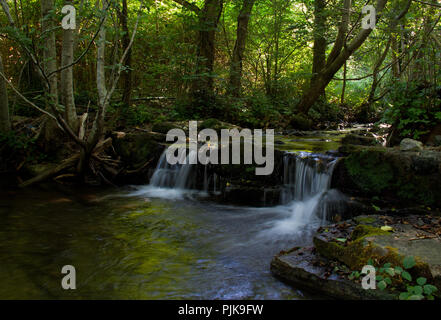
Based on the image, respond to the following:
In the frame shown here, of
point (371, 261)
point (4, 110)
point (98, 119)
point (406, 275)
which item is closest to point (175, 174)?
point (98, 119)

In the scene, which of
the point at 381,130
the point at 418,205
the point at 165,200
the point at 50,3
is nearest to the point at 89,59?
the point at 50,3

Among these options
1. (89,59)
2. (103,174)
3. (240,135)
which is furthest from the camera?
(89,59)

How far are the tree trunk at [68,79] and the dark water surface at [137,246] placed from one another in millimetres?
1584

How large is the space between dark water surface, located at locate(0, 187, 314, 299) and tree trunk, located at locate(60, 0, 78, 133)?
1.58 meters

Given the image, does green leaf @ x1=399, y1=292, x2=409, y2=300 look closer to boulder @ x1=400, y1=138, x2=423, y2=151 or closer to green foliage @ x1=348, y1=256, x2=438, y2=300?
green foliage @ x1=348, y1=256, x2=438, y2=300

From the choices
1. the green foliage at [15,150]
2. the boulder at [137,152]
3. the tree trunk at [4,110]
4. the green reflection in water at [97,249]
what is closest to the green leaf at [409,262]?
the green reflection in water at [97,249]

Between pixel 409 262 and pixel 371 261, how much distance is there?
30cm

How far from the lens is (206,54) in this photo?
10977 millimetres

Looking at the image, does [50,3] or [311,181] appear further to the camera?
[50,3]

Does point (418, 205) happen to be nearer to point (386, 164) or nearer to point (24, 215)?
point (386, 164)

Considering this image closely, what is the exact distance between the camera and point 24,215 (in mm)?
5023

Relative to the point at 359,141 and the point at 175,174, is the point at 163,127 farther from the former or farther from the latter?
the point at 359,141

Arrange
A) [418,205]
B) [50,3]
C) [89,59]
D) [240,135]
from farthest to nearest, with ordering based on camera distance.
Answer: [89,59]
[240,135]
[50,3]
[418,205]

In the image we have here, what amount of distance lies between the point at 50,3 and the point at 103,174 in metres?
3.52
